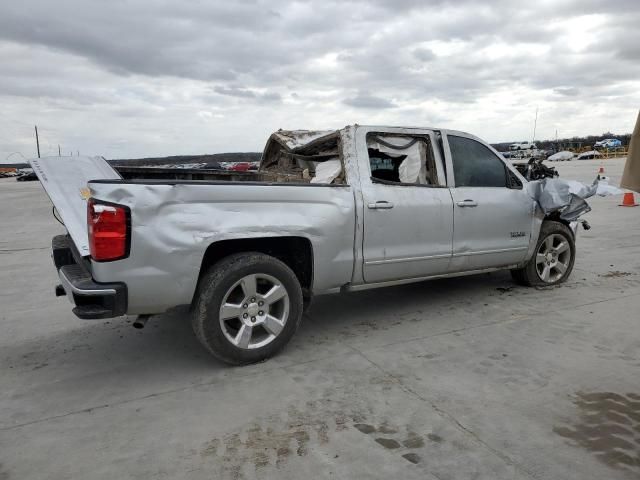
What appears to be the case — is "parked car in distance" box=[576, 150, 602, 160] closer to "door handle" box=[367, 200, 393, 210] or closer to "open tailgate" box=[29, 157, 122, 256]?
"door handle" box=[367, 200, 393, 210]

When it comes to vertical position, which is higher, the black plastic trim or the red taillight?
the black plastic trim

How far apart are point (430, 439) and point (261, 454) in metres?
0.95

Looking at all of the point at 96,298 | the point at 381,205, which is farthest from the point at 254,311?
the point at 381,205

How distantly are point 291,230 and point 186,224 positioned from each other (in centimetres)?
83

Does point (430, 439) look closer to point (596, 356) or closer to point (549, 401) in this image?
point (549, 401)

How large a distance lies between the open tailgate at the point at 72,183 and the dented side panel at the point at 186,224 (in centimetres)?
68

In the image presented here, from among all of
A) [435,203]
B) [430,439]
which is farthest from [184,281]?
[435,203]

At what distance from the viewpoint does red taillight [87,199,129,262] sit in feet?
11.1

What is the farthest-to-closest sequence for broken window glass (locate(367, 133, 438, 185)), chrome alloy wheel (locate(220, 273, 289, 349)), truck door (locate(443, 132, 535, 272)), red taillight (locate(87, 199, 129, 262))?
truck door (locate(443, 132, 535, 272))
broken window glass (locate(367, 133, 438, 185))
chrome alloy wheel (locate(220, 273, 289, 349))
red taillight (locate(87, 199, 129, 262))

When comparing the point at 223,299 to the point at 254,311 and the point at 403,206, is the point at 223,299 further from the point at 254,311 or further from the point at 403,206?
the point at 403,206

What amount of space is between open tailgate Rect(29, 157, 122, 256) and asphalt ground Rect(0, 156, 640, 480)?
1066mm

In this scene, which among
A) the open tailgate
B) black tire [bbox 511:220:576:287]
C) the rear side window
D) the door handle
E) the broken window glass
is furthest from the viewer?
black tire [bbox 511:220:576:287]

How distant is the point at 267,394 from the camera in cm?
349

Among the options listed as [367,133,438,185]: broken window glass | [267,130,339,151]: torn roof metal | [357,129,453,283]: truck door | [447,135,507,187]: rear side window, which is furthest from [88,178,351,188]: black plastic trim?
[447,135,507,187]: rear side window
